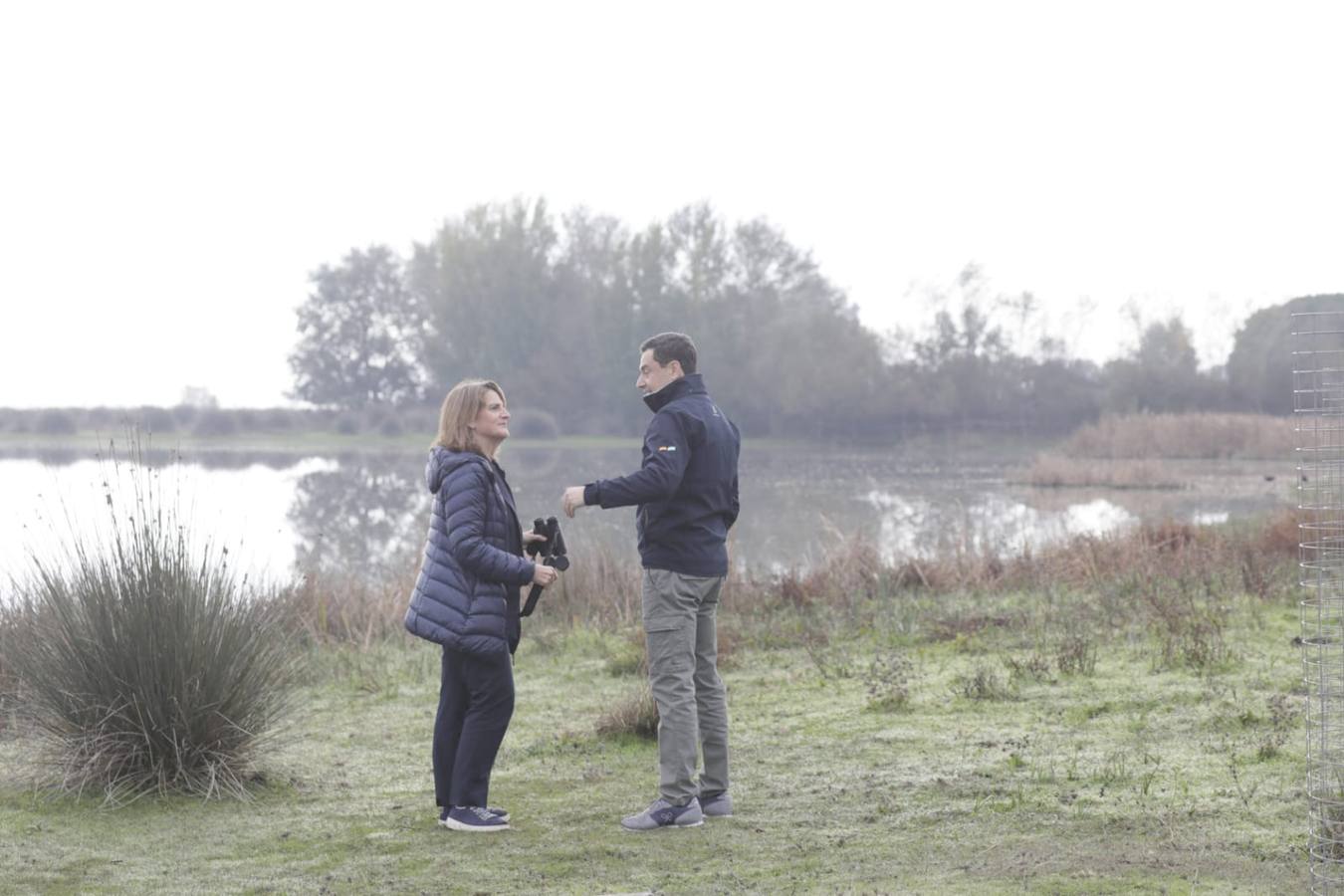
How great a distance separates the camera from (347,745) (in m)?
7.20

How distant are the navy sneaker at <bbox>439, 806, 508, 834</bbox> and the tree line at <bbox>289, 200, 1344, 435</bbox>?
47.7m

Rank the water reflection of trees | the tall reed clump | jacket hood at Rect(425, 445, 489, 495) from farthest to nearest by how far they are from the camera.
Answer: the water reflection of trees
the tall reed clump
jacket hood at Rect(425, 445, 489, 495)

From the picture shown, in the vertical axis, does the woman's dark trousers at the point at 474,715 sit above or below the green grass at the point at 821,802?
above

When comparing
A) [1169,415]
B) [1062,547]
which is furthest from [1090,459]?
[1062,547]

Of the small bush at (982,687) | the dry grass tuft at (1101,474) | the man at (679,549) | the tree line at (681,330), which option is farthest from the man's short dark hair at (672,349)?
the tree line at (681,330)

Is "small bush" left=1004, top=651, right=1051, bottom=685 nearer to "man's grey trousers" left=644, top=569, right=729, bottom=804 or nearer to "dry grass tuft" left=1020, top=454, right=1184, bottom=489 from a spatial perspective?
"man's grey trousers" left=644, top=569, right=729, bottom=804

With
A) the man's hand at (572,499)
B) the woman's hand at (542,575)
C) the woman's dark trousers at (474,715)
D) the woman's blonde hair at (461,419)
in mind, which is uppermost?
the woman's blonde hair at (461,419)

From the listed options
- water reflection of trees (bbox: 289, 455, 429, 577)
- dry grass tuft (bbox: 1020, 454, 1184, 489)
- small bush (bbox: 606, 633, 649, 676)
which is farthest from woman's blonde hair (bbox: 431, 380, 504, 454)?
dry grass tuft (bbox: 1020, 454, 1184, 489)

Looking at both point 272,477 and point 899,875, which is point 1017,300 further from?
point 899,875

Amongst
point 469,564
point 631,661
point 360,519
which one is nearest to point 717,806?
point 469,564

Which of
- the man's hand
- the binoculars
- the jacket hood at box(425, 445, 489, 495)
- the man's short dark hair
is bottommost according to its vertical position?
the binoculars

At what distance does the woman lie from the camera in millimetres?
5113

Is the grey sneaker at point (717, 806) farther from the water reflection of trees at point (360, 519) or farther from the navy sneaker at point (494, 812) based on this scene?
the water reflection of trees at point (360, 519)

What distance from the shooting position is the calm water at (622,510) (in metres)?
13.7
